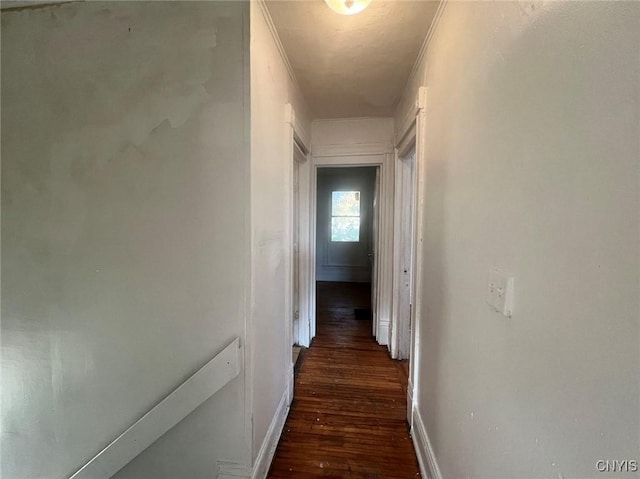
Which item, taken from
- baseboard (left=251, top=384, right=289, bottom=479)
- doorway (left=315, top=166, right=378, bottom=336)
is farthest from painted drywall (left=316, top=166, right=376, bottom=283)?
baseboard (left=251, top=384, right=289, bottom=479)

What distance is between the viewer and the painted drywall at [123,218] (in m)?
1.28

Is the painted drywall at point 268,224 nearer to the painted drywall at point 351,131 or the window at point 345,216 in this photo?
the painted drywall at point 351,131

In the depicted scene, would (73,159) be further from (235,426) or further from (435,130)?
(435,130)

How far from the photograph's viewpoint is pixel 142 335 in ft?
4.53

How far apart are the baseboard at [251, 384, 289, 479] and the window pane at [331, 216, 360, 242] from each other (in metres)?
4.14

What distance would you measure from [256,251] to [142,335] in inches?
29.8

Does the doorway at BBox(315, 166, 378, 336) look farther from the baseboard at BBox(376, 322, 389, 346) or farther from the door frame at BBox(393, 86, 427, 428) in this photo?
the door frame at BBox(393, 86, 427, 428)

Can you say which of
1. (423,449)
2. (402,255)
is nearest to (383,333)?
(402,255)

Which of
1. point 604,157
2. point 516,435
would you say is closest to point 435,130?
point 604,157

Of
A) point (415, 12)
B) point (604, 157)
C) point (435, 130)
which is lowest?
point (604, 157)

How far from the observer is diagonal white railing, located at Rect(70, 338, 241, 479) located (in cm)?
127

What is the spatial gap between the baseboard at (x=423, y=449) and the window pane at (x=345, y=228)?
430 centimetres

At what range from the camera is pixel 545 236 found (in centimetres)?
62

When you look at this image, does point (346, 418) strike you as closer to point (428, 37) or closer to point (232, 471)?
point (232, 471)
